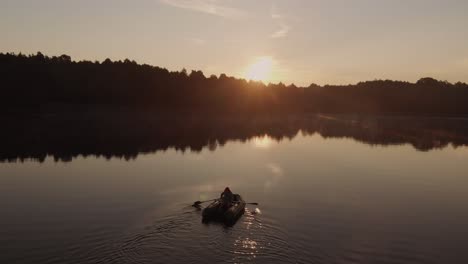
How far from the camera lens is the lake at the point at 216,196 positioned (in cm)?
2891

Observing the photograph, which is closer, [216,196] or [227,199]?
[227,199]

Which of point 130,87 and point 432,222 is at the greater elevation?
point 130,87

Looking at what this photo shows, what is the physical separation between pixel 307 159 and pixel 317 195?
29.0 metres

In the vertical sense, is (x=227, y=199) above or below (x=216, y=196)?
above

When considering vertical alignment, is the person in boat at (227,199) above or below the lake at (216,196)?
above

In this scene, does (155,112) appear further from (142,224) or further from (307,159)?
(142,224)

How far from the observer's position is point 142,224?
3403 cm

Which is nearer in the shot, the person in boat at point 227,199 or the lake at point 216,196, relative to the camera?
the lake at point 216,196

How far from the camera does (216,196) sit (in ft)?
153

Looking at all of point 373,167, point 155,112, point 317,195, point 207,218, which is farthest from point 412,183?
point 155,112

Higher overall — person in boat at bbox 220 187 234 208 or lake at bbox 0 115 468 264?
person in boat at bbox 220 187 234 208

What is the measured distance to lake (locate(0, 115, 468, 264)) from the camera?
94.8 ft

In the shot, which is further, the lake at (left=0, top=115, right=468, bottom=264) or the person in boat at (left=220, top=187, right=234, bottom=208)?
the person in boat at (left=220, top=187, right=234, bottom=208)

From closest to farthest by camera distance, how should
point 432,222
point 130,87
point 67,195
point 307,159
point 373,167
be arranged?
point 432,222
point 67,195
point 373,167
point 307,159
point 130,87
